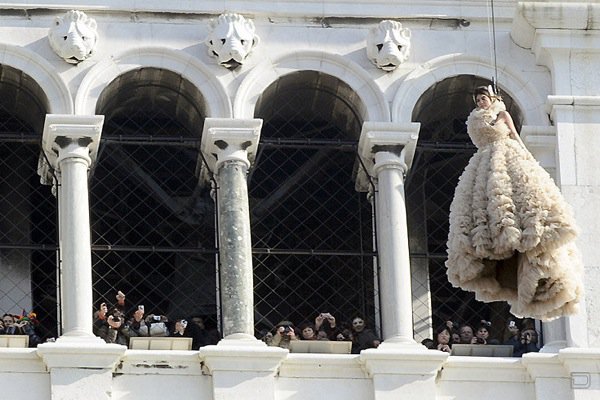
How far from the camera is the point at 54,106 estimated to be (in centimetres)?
2605

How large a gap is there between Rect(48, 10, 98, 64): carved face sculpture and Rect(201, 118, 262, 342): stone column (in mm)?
1379

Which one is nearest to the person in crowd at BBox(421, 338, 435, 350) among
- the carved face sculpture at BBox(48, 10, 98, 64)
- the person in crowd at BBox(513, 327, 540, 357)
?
the person in crowd at BBox(513, 327, 540, 357)

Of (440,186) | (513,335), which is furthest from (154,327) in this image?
(440,186)

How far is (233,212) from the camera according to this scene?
2586 cm

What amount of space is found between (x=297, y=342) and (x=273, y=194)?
2.83m

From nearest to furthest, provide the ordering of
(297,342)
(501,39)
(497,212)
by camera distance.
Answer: (497,212), (297,342), (501,39)

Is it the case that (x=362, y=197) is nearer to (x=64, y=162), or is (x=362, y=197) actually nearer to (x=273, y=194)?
(x=273, y=194)

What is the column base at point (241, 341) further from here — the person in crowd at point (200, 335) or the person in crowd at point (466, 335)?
the person in crowd at point (466, 335)

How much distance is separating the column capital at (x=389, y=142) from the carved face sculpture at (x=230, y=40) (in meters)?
1.38

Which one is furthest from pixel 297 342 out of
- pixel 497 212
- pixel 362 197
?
pixel 497 212

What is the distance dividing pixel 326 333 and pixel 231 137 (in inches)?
81.8

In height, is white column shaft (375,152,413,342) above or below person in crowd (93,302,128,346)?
above

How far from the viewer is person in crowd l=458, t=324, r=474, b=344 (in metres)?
25.9

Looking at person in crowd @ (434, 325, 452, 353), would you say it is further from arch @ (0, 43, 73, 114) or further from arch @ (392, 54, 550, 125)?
arch @ (0, 43, 73, 114)
